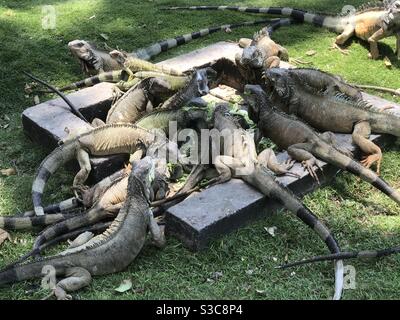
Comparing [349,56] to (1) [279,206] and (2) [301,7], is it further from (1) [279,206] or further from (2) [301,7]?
(1) [279,206]

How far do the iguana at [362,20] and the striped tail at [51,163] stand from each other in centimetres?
405

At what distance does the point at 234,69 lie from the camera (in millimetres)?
6430

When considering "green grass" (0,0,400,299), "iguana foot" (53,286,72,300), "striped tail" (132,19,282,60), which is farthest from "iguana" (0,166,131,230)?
"striped tail" (132,19,282,60)

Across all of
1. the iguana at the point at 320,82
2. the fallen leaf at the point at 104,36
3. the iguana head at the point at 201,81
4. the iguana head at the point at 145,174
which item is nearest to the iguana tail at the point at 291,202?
the iguana head at the point at 145,174

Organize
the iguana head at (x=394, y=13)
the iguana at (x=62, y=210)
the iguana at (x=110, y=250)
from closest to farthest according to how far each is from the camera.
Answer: the iguana at (x=110, y=250)
the iguana at (x=62, y=210)
the iguana head at (x=394, y=13)

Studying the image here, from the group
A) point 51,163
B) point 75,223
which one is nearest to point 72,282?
point 75,223

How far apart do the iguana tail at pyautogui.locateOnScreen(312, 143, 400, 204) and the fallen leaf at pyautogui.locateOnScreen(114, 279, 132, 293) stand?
6.05 ft

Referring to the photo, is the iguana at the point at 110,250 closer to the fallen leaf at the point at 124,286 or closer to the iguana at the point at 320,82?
the fallen leaf at the point at 124,286

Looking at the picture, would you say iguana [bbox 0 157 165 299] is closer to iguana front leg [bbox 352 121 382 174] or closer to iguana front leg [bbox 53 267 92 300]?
iguana front leg [bbox 53 267 92 300]

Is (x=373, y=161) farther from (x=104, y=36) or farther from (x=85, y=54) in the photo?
(x=104, y=36)

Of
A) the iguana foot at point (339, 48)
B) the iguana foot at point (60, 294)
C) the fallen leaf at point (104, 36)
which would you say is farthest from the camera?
the fallen leaf at point (104, 36)

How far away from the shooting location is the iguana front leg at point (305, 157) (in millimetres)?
4496

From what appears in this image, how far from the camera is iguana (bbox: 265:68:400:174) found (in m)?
4.83

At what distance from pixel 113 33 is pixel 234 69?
1.99 metres
